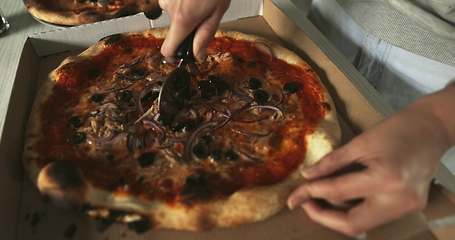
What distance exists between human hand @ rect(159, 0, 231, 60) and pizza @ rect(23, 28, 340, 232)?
6.2 inches

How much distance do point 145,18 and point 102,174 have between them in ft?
3.73

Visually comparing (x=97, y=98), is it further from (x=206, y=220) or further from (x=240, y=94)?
(x=206, y=220)

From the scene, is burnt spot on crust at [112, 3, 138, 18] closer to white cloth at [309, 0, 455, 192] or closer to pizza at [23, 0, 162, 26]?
pizza at [23, 0, 162, 26]

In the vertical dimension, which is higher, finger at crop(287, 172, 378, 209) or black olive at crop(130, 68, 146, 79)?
finger at crop(287, 172, 378, 209)

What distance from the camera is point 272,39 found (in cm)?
236

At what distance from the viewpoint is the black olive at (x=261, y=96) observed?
1870 mm

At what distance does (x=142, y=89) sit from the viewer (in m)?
1.93

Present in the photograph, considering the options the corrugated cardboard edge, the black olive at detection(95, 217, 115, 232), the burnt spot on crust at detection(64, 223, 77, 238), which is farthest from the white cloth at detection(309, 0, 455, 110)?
the burnt spot on crust at detection(64, 223, 77, 238)

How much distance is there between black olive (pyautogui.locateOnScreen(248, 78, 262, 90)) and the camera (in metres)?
1.93

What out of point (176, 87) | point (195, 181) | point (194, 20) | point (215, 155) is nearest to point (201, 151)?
point (215, 155)

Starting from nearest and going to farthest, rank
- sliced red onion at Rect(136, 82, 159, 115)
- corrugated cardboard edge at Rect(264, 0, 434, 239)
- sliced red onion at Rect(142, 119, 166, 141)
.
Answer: corrugated cardboard edge at Rect(264, 0, 434, 239) → sliced red onion at Rect(142, 119, 166, 141) → sliced red onion at Rect(136, 82, 159, 115)

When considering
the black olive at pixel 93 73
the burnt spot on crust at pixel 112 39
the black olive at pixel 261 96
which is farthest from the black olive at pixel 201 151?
the burnt spot on crust at pixel 112 39

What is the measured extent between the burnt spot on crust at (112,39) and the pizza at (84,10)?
0.78ft

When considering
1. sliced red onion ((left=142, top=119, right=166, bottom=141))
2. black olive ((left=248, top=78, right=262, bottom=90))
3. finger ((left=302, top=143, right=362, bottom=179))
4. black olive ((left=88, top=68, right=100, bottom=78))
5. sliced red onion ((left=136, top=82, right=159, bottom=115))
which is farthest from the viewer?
black olive ((left=88, top=68, right=100, bottom=78))
